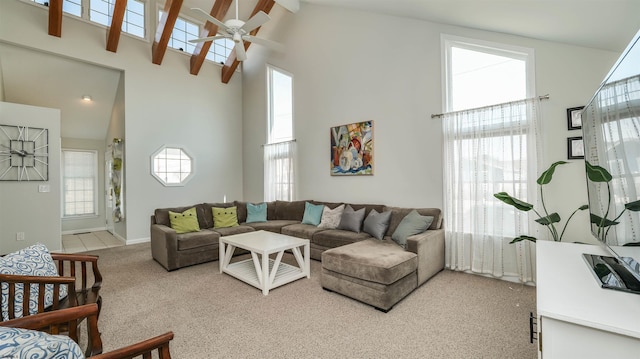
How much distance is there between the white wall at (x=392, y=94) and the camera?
9.77ft

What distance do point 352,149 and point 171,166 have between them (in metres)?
4.00

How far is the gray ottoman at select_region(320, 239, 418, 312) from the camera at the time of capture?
253 centimetres

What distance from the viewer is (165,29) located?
199 inches

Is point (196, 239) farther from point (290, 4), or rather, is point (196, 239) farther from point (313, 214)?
point (290, 4)

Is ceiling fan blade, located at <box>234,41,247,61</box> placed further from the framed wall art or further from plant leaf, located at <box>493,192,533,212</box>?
plant leaf, located at <box>493,192,533,212</box>

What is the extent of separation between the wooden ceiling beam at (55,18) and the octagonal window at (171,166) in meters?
2.44

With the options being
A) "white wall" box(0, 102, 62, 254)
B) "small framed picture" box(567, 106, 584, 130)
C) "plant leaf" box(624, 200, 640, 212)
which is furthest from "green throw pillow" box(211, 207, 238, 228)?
"small framed picture" box(567, 106, 584, 130)

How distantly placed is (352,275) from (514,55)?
319cm

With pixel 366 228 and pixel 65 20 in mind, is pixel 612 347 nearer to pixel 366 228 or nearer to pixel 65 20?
pixel 366 228

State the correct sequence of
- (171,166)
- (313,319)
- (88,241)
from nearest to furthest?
(313,319)
(88,241)
(171,166)

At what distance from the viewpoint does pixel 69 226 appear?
658cm

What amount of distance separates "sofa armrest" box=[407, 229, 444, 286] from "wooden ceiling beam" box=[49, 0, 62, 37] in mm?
6232

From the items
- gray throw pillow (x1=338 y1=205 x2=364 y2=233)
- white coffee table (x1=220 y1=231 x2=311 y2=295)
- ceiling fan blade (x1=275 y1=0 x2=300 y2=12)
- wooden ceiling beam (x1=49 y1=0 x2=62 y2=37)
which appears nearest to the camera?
white coffee table (x1=220 y1=231 x2=311 y2=295)

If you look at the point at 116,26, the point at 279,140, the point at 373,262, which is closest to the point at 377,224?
the point at 373,262
